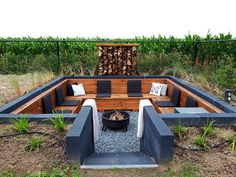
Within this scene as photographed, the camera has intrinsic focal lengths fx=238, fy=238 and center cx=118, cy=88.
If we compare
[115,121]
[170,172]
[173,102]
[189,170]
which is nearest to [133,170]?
[170,172]

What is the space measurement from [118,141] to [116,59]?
12.6 feet

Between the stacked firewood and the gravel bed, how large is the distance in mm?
2944

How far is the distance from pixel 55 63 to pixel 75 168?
7.07 m

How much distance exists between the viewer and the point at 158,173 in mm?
2404

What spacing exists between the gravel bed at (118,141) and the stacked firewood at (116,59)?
→ 2.94 m

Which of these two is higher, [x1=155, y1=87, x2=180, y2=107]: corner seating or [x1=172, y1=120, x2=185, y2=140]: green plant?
[x1=172, y1=120, x2=185, y2=140]: green plant


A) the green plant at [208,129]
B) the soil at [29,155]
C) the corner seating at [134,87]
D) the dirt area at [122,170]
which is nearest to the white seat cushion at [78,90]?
the corner seating at [134,87]

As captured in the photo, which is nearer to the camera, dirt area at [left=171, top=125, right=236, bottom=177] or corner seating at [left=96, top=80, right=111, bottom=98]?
dirt area at [left=171, top=125, right=236, bottom=177]

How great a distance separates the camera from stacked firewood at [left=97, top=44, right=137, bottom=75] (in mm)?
7828

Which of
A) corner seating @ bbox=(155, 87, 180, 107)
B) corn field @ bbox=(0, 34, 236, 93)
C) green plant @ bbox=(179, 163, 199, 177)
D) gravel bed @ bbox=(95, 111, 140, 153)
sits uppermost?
corn field @ bbox=(0, 34, 236, 93)

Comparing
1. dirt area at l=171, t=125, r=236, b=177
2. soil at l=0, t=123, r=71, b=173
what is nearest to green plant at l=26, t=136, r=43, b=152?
soil at l=0, t=123, r=71, b=173

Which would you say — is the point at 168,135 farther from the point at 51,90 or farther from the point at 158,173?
the point at 51,90

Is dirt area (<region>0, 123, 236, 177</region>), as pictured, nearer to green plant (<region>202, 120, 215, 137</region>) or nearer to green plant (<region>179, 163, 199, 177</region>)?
green plant (<region>179, 163, 199, 177</region>)

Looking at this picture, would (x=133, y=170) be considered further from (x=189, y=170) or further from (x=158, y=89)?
(x=158, y=89)
